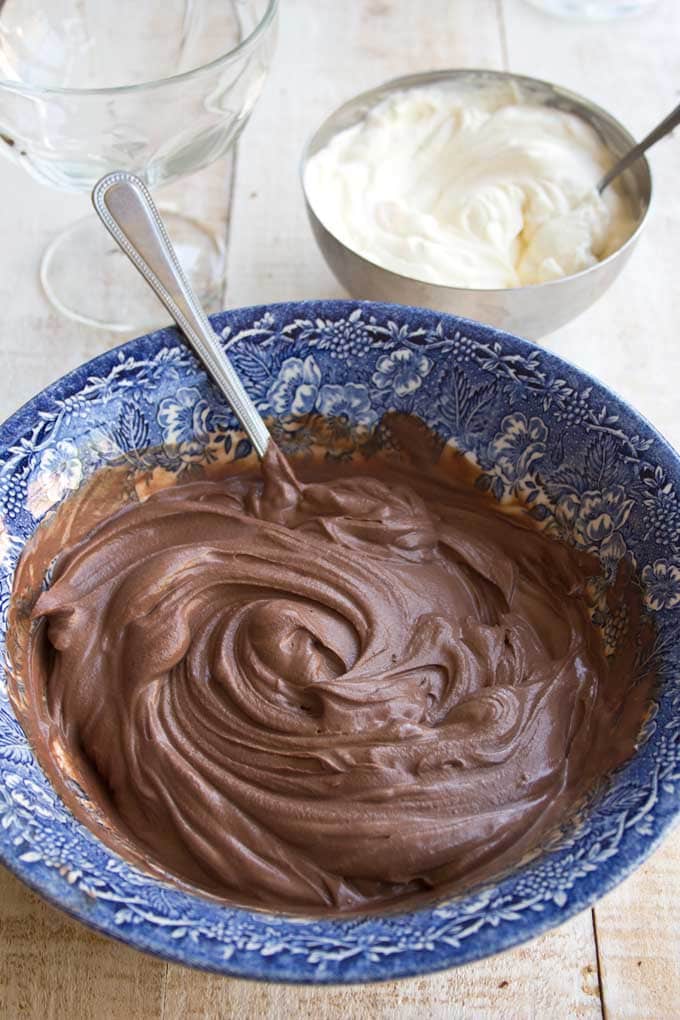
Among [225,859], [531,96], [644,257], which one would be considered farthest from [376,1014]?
[531,96]

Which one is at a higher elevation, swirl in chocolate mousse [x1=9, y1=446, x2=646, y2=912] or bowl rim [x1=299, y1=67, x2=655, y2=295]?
bowl rim [x1=299, y1=67, x2=655, y2=295]

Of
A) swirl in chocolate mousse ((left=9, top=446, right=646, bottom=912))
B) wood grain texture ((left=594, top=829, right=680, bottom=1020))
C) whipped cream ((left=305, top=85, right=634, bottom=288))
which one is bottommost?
wood grain texture ((left=594, top=829, right=680, bottom=1020))

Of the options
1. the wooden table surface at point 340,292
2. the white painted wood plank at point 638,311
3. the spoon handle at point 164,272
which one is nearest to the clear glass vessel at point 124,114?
the wooden table surface at point 340,292

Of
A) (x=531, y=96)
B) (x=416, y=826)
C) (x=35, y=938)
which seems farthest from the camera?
(x=531, y=96)

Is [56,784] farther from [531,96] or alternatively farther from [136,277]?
[531,96]

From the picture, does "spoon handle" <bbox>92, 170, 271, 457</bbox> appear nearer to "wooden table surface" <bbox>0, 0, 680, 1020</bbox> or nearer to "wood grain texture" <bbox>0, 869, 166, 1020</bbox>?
"wooden table surface" <bbox>0, 0, 680, 1020</bbox>

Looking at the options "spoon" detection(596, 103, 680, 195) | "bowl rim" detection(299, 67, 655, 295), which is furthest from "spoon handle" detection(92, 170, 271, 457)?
"spoon" detection(596, 103, 680, 195)
